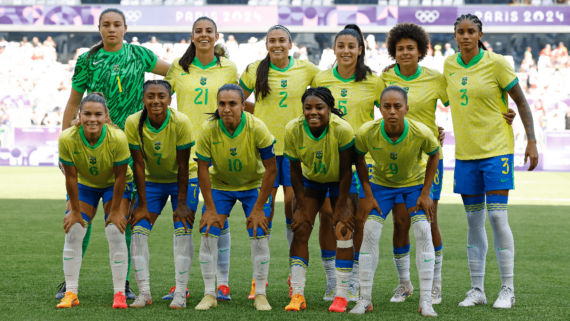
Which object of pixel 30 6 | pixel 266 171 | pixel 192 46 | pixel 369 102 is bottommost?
pixel 266 171

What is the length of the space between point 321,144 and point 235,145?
0.60m

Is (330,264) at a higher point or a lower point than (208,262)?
lower

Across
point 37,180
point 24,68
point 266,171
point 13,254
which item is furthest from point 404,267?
point 24,68

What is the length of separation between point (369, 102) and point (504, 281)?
160cm

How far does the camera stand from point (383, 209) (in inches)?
168

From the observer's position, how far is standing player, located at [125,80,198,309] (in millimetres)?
4273

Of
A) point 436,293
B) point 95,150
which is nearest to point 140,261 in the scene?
point 95,150

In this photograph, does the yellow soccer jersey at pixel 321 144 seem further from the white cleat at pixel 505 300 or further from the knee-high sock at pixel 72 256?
the knee-high sock at pixel 72 256

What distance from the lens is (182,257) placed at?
4281 millimetres

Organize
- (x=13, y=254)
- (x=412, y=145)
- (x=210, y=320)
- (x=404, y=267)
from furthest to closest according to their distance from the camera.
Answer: (x=13, y=254) → (x=404, y=267) → (x=412, y=145) → (x=210, y=320)

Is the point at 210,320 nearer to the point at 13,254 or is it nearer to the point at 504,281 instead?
the point at 504,281

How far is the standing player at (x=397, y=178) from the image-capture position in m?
4.05

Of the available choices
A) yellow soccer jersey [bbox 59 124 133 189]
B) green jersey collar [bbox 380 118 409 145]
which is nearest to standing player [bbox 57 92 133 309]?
yellow soccer jersey [bbox 59 124 133 189]

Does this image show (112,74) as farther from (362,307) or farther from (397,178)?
(362,307)
